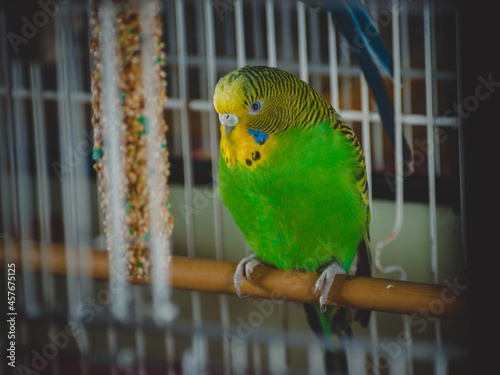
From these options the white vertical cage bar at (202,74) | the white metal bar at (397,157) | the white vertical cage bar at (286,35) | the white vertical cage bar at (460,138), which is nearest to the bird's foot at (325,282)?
the white metal bar at (397,157)

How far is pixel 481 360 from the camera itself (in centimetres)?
100

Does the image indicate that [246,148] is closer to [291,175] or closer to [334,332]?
[291,175]

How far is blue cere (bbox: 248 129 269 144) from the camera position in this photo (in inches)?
42.3

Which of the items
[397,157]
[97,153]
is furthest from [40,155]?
[397,157]

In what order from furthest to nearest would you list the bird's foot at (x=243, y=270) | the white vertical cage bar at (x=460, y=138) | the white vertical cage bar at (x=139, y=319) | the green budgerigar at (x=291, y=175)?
the white vertical cage bar at (x=139, y=319) < the bird's foot at (x=243, y=270) < the green budgerigar at (x=291, y=175) < the white vertical cage bar at (x=460, y=138)

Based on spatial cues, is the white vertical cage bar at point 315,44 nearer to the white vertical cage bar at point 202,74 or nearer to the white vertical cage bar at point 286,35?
the white vertical cage bar at point 286,35

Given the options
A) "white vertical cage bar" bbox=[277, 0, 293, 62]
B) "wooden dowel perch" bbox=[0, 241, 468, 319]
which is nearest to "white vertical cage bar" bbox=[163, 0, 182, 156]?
"white vertical cage bar" bbox=[277, 0, 293, 62]

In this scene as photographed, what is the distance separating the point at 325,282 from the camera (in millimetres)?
1123

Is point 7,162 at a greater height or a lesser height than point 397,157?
greater

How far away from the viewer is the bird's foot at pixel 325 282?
111cm

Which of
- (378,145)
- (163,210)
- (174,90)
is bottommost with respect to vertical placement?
(163,210)

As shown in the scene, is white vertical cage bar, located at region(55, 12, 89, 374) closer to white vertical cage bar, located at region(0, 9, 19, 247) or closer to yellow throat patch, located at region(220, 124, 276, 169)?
white vertical cage bar, located at region(0, 9, 19, 247)

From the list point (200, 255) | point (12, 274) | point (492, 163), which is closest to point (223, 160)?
point (200, 255)

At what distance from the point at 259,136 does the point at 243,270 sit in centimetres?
27
